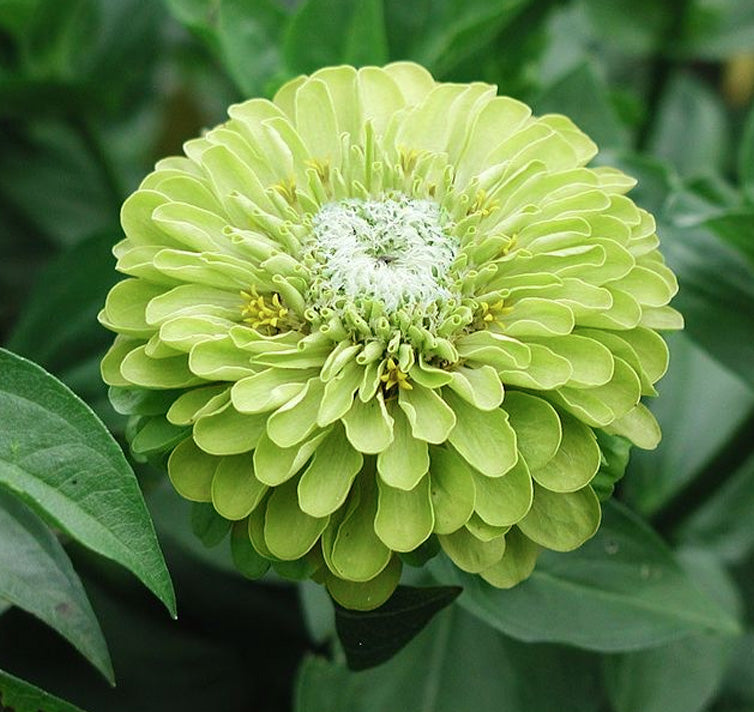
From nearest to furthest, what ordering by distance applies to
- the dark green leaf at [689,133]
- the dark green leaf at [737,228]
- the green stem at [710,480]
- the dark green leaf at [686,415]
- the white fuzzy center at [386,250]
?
the white fuzzy center at [386,250] < the dark green leaf at [737,228] < the green stem at [710,480] < the dark green leaf at [686,415] < the dark green leaf at [689,133]

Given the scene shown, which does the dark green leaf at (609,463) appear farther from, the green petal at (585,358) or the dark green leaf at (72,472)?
the dark green leaf at (72,472)

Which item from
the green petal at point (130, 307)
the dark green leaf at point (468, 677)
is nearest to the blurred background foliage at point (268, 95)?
the dark green leaf at point (468, 677)

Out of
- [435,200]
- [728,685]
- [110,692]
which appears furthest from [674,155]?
[110,692]

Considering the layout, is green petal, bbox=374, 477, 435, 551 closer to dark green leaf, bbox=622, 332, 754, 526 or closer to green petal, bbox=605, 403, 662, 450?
green petal, bbox=605, 403, 662, 450

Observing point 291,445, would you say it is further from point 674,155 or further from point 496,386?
point 674,155

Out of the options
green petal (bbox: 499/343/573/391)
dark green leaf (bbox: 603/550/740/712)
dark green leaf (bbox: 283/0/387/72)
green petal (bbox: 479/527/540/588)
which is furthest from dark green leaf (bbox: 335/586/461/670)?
dark green leaf (bbox: 283/0/387/72)

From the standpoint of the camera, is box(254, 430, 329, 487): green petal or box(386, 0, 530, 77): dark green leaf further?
box(386, 0, 530, 77): dark green leaf
